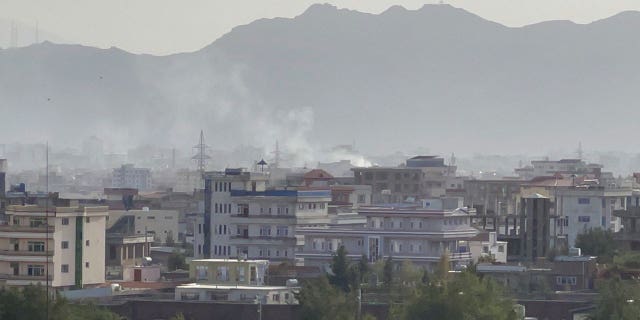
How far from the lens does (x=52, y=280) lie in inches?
1597

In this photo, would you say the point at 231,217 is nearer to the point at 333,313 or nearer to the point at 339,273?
the point at 339,273

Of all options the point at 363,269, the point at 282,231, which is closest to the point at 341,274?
the point at 363,269

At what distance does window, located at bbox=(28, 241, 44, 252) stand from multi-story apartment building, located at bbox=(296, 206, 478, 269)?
235 inches

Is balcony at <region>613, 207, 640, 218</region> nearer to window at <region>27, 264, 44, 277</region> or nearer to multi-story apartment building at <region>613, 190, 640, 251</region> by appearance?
multi-story apartment building at <region>613, 190, 640, 251</region>

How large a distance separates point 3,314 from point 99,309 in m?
2.00

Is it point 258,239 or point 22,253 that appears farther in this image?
point 258,239

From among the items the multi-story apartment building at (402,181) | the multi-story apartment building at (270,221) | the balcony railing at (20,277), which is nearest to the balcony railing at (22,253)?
the balcony railing at (20,277)

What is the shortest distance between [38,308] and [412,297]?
15.4 ft

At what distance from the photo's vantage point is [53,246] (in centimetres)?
4103

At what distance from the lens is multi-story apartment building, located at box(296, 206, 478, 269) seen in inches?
1757

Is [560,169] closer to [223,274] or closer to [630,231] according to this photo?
[630,231]

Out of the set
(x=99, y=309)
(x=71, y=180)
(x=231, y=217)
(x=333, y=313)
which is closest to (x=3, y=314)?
(x=99, y=309)

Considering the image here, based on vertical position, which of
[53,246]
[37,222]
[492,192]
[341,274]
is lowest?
[341,274]

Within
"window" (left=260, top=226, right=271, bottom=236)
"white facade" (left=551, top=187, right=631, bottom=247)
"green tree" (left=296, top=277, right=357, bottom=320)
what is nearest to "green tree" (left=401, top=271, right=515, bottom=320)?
"green tree" (left=296, top=277, right=357, bottom=320)
